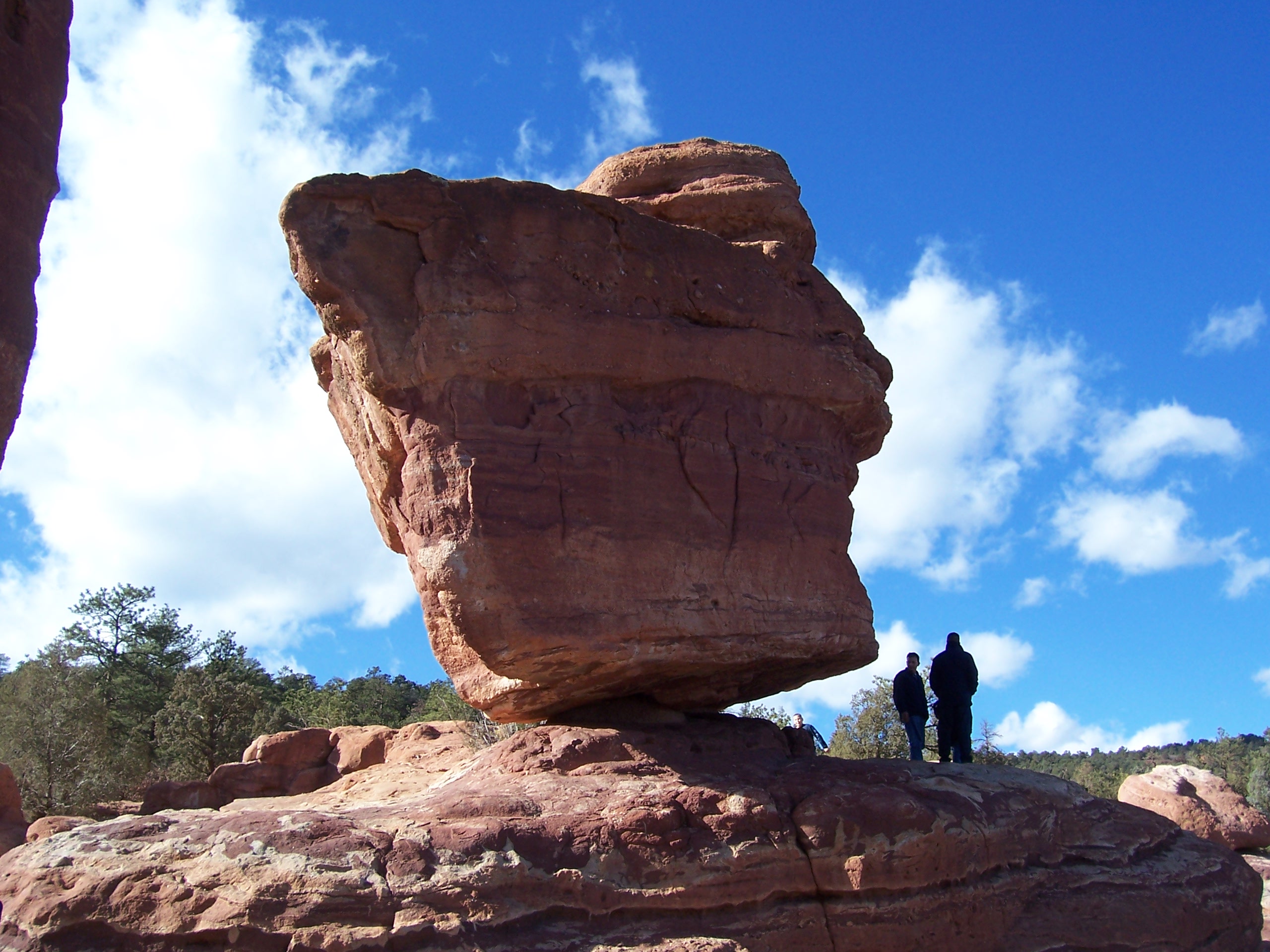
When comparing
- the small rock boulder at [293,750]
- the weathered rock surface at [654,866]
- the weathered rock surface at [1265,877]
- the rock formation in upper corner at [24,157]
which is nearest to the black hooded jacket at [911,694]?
the weathered rock surface at [654,866]

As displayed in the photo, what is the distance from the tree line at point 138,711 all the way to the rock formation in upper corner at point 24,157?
1712 cm

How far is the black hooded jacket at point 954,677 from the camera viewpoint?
10.6 m

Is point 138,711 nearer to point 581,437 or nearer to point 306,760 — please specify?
point 306,760

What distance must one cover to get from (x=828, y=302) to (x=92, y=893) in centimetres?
767

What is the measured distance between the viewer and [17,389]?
4.01m

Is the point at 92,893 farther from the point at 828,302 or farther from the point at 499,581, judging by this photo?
the point at 828,302

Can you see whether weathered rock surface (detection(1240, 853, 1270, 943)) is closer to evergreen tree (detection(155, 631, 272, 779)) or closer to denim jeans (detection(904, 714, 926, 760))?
denim jeans (detection(904, 714, 926, 760))

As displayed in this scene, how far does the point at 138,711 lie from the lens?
97.0 feet

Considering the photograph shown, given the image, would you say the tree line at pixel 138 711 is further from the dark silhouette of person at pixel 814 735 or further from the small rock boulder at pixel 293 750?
the dark silhouette of person at pixel 814 735

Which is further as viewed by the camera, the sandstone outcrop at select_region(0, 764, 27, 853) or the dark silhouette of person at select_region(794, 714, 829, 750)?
the sandstone outcrop at select_region(0, 764, 27, 853)

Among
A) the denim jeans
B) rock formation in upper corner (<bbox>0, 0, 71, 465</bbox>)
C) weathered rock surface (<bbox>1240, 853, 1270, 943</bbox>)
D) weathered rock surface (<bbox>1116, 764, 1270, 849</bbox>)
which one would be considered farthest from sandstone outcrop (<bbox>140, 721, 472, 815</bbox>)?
rock formation in upper corner (<bbox>0, 0, 71, 465</bbox>)

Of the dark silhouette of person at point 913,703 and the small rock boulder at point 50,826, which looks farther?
the small rock boulder at point 50,826

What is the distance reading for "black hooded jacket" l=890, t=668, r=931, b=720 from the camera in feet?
35.1

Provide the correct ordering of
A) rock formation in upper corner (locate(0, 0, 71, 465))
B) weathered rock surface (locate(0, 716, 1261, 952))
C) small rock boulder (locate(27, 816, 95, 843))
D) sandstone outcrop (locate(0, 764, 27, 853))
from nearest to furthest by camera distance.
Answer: rock formation in upper corner (locate(0, 0, 71, 465)) < weathered rock surface (locate(0, 716, 1261, 952)) < small rock boulder (locate(27, 816, 95, 843)) < sandstone outcrop (locate(0, 764, 27, 853))
